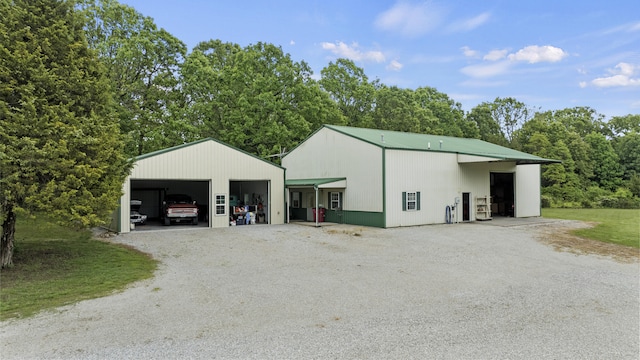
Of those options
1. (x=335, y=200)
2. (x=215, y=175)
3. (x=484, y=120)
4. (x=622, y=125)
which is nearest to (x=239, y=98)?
(x=215, y=175)

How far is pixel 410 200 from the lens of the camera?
20.1m

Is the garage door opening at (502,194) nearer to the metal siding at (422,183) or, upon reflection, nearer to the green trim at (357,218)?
the metal siding at (422,183)

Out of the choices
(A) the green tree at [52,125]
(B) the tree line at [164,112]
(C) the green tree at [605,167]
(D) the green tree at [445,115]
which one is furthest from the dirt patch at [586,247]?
(C) the green tree at [605,167]

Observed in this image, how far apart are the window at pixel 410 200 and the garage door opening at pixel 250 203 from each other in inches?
292

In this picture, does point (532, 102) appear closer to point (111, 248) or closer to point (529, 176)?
point (529, 176)

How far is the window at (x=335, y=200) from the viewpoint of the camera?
2191cm

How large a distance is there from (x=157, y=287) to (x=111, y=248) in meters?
6.16

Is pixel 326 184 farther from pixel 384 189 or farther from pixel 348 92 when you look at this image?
pixel 348 92

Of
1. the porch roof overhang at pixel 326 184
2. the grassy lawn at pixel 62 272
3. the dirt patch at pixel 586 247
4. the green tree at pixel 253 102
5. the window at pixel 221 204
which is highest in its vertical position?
the green tree at pixel 253 102

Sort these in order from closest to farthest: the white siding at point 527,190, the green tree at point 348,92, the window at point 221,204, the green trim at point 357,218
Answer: the green trim at point 357,218 < the window at point 221,204 < the white siding at point 527,190 < the green tree at point 348,92

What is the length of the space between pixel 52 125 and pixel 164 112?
22.9 metres

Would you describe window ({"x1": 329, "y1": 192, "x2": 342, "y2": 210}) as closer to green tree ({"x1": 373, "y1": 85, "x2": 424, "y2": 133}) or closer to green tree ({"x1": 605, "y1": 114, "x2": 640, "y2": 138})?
green tree ({"x1": 373, "y1": 85, "x2": 424, "y2": 133})

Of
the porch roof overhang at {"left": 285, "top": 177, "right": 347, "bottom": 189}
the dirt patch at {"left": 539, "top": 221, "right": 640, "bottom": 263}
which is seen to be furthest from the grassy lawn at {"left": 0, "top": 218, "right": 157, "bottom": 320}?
the dirt patch at {"left": 539, "top": 221, "right": 640, "bottom": 263}

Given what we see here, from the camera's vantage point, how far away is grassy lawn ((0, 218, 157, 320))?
705cm
